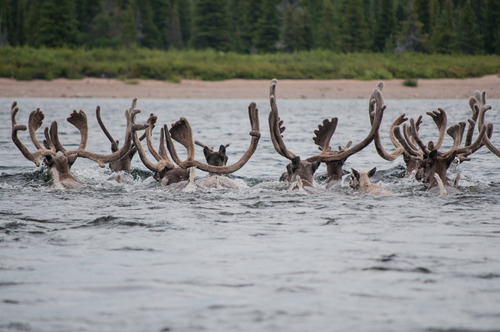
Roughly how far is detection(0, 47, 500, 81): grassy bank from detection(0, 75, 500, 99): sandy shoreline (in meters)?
1.20

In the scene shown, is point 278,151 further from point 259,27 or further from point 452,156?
point 259,27

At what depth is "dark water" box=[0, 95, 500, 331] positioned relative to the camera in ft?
15.5

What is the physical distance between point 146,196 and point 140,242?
8.56 ft

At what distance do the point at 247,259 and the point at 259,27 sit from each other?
231 feet

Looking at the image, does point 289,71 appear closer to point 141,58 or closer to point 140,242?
point 141,58

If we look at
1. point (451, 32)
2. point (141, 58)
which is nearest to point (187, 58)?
point (141, 58)

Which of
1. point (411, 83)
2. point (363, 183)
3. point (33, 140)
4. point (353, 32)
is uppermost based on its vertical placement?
point (353, 32)

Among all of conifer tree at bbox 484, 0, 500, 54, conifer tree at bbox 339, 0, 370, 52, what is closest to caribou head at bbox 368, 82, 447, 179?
conifer tree at bbox 339, 0, 370, 52

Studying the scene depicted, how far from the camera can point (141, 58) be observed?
2192 inches

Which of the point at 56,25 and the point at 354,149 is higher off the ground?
the point at 56,25

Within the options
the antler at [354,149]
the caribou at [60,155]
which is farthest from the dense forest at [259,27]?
the antler at [354,149]

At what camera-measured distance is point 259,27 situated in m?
75.0

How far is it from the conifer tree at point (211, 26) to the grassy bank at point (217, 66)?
16.4 metres

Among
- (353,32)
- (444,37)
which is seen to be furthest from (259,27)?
(444,37)
